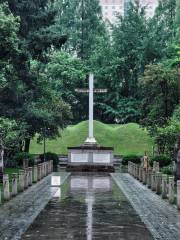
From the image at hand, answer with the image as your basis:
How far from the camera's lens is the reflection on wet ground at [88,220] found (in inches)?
508

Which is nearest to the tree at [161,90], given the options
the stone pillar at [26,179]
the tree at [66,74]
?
the stone pillar at [26,179]

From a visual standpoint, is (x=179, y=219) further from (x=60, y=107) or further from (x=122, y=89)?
(x=122, y=89)

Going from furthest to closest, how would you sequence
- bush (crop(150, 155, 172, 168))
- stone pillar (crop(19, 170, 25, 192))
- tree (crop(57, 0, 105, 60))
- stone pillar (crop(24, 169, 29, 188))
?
tree (crop(57, 0, 105, 60))
bush (crop(150, 155, 172, 168))
stone pillar (crop(24, 169, 29, 188))
stone pillar (crop(19, 170, 25, 192))

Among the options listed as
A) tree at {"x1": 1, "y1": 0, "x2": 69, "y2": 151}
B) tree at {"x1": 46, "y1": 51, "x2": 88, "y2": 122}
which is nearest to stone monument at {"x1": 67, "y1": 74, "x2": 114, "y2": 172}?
tree at {"x1": 1, "y1": 0, "x2": 69, "y2": 151}

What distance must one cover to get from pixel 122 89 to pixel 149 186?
55787mm

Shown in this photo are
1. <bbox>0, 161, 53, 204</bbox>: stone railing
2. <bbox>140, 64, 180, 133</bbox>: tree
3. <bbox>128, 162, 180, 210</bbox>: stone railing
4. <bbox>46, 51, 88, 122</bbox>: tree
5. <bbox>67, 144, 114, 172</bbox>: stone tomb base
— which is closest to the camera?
<bbox>128, 162, 180, 210</bbox>: stone railing

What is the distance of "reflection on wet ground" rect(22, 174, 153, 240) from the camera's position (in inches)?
508

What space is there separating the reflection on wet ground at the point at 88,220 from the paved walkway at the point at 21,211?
0.28 m

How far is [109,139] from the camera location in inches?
2785

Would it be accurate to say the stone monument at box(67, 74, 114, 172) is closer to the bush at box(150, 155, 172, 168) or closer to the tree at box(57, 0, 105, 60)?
the bush at box(150, 155, 172, 168)

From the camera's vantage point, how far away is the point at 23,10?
3916 centimetres

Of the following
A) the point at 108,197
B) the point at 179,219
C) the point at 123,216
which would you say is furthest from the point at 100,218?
the point at 108,197

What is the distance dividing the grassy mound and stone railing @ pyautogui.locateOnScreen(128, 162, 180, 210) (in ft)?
87.6

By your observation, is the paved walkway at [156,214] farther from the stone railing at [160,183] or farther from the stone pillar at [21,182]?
the stone pillar at [21,182]
